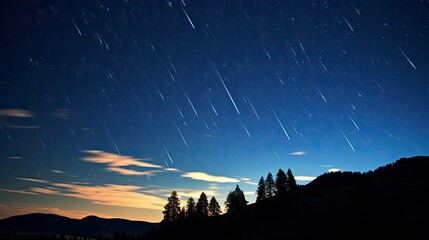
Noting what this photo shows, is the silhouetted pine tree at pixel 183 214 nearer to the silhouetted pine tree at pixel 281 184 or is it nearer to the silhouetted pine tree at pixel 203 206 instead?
the silhouetted pine tree at pixel 203 206

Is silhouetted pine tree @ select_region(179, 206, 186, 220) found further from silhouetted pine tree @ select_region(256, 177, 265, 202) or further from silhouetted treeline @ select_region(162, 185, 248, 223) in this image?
silhouetted pine tree @ select_region(256, 177, 265, 202)

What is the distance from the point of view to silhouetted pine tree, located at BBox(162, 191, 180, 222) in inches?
2368

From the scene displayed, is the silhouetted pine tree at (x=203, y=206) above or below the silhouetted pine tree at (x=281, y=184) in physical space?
below

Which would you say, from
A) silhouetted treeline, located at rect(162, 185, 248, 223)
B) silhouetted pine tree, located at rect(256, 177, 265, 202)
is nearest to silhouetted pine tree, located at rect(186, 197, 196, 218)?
silhouetted treeline, located at rect(162, 185, 248, 223)

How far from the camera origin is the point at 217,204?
64312 mm

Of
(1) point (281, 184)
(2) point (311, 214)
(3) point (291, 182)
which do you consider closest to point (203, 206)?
(1) point (281, 184)

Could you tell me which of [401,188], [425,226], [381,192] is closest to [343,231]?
[425,226]

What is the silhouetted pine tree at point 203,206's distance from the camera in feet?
200

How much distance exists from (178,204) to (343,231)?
1700 inches

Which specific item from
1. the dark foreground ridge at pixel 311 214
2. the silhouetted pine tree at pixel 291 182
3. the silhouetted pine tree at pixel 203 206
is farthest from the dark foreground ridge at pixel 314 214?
the silhouetted pine tree at pixel 203 206

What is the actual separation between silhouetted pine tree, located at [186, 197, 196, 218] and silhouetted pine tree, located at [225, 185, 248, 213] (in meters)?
8.47

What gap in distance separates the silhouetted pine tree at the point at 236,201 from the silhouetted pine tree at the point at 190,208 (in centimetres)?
847

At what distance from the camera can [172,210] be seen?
199 ft

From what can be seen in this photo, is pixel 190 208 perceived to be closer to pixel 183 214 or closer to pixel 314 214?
pixel 183 214
